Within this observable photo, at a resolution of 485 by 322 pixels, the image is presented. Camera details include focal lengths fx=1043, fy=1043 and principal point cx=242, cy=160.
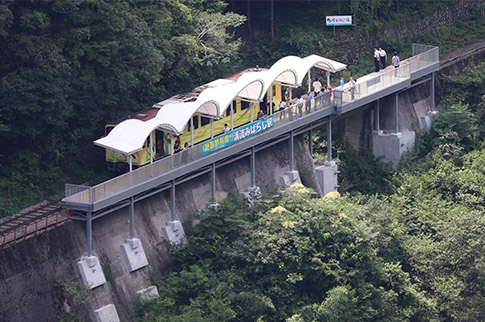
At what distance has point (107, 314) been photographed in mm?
39094

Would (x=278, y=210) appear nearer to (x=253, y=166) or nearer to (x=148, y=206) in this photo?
(x=253, y=166)

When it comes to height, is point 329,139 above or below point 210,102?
below

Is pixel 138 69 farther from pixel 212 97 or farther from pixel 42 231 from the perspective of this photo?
pixel 42 231

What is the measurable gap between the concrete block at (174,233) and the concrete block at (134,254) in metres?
1.68

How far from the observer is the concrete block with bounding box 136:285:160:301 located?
132 ft

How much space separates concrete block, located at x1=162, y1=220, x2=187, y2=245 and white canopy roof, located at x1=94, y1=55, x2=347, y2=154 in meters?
3.79

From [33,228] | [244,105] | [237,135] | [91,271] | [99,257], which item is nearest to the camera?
[33,228]

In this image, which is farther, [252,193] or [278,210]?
[252,193]

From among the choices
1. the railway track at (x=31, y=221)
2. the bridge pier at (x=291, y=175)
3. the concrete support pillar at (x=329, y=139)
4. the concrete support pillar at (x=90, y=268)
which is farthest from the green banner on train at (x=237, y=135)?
the concrete support pillar at (x=90, y=268)

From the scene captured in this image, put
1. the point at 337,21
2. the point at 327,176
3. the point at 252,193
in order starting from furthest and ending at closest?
the point at 337,21, the point at 327,176, the point at 252,193

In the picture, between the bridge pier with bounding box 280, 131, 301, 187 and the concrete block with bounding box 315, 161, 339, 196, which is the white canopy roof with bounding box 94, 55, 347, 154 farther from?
the concrete block with bounding box 315, 161, 339, 196

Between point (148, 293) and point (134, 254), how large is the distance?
5.69ft

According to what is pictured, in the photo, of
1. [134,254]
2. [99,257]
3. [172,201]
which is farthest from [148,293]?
[172,201]

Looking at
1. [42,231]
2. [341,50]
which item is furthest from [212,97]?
[341,50]
